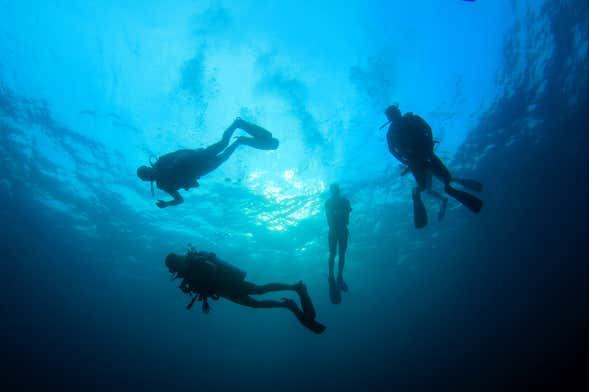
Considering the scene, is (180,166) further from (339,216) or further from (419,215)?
(339,216)

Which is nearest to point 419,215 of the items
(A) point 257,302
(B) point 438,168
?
(B) point 438,168

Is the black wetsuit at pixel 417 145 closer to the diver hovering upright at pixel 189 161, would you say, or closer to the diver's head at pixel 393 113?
the diver's head at pixel 393 113

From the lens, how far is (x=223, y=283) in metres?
7.24

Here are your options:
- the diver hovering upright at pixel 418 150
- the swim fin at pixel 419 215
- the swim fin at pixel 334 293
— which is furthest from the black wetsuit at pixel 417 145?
the swim fin at pixel 334 293

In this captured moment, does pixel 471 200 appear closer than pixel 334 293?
Yes

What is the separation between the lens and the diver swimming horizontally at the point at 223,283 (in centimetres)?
715

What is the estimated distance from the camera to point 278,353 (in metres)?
65.2

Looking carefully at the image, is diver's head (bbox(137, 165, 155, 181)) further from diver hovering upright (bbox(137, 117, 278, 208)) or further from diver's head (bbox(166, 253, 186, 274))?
diver's head (bbox(166, 253, 186, 274))

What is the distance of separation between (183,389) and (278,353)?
16292 millimetres

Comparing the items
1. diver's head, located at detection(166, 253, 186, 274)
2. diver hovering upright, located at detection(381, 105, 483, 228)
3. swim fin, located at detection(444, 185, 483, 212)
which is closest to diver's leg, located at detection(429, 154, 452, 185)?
diver hovering upright, located at detection(381, 105, 483, 228)

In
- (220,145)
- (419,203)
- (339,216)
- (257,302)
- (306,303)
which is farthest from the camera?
(339,216)

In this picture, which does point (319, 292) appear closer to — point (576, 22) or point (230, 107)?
point (230, 107)

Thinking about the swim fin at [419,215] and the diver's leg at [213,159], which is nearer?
the diver's leg at [213,159]

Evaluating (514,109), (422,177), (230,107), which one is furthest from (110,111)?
(514,109)
